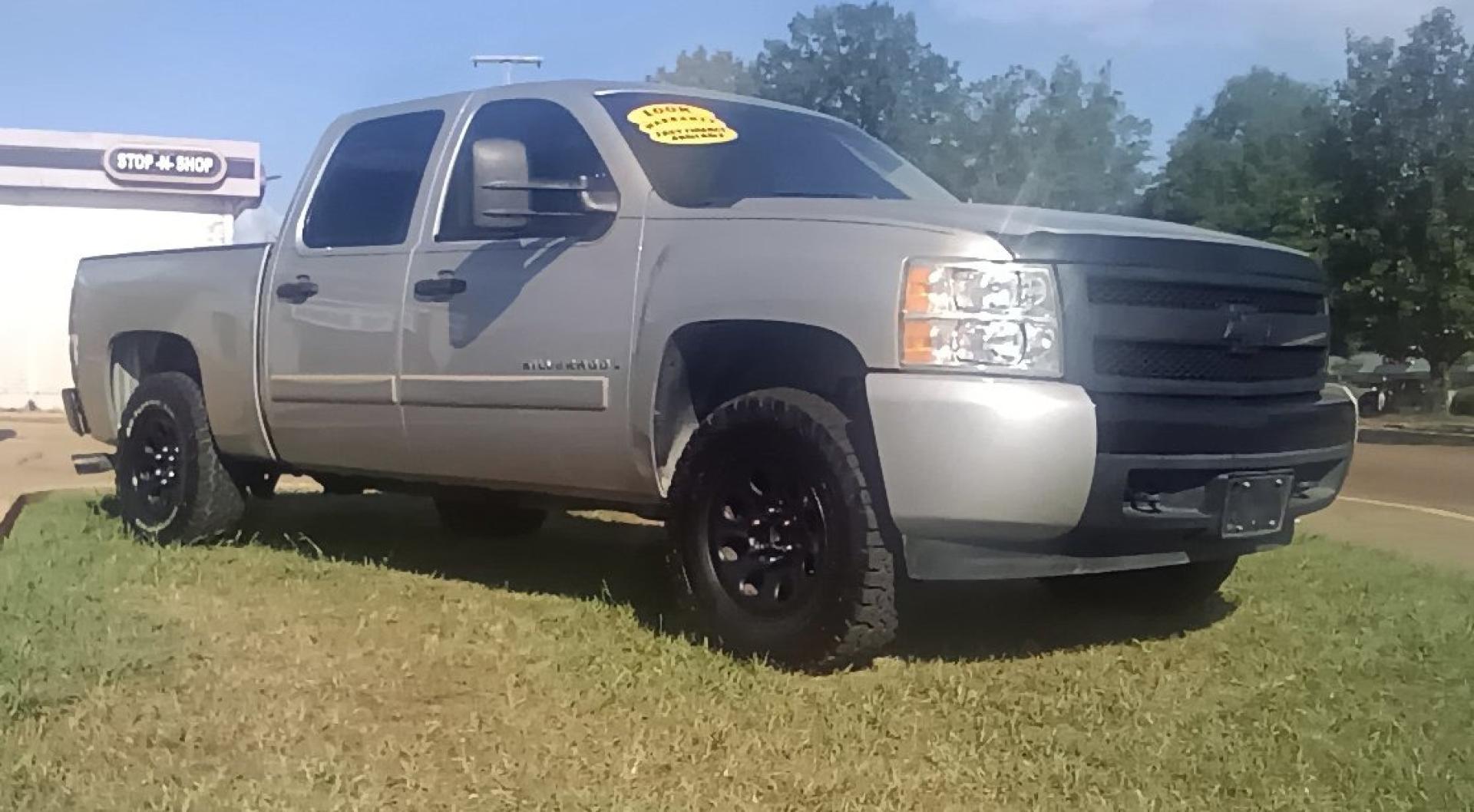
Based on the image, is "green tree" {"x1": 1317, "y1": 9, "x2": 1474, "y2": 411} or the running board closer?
the running board

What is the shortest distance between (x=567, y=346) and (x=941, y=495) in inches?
58.3

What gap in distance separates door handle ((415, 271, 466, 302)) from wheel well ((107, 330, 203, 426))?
1.89 meters

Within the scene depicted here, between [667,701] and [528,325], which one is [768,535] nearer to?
[667,701]

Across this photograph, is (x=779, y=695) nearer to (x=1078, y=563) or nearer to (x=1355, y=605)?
(x=1078, y=563)

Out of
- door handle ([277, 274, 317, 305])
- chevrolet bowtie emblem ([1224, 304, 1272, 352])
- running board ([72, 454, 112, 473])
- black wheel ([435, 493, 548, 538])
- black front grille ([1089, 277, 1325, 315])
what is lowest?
black wheel ([435, 493, 548, 538])

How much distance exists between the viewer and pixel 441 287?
5.31m

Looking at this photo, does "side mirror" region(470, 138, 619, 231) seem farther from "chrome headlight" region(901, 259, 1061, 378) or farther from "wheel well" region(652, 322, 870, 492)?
"chrome headlight" region(901, 259, 1061, 378)

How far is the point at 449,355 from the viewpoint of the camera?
5293mm

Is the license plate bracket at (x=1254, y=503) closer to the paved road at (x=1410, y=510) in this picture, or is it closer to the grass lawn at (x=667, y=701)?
the grass lawn at (x=667, y=701)

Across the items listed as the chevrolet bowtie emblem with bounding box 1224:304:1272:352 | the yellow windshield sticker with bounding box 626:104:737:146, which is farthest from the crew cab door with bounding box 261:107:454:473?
the chevrolet bowtie emblem with bounding box 1224:304:1272:352

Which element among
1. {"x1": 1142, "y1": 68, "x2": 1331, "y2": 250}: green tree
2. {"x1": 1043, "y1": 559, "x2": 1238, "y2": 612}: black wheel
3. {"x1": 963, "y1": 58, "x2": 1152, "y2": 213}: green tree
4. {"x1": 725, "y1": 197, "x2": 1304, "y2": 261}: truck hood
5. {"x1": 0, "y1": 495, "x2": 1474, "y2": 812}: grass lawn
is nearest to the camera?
{"x1": 0, "y1": 495, "x2": 1474, "y2": 812}: grass lawn

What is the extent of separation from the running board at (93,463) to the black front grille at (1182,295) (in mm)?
4889

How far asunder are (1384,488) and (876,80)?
15.3 m

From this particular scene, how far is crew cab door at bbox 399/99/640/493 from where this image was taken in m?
4.85
